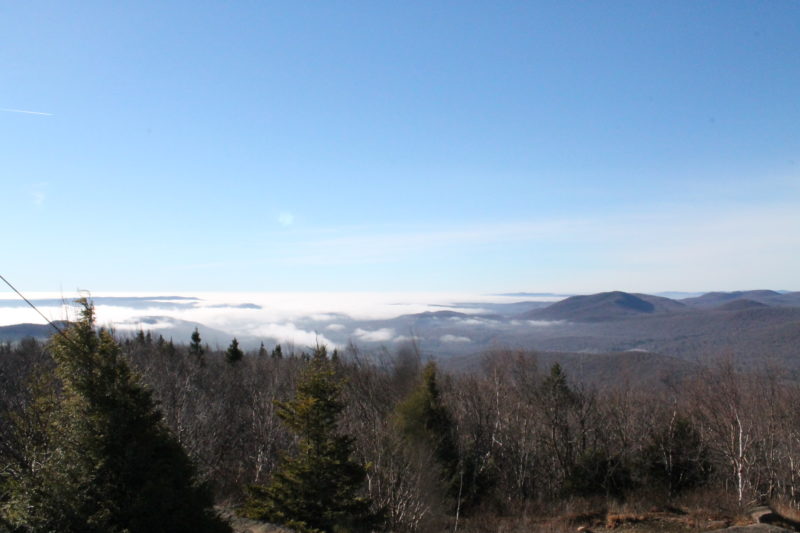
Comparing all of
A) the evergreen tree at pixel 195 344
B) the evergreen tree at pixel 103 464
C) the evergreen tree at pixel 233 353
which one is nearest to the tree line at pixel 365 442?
the evergreen tree at pixel 103 464

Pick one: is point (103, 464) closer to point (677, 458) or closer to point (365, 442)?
point (365, 442)

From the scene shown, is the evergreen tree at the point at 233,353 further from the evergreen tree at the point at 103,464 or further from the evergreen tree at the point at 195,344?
the evergreen tree at the point at 103,464

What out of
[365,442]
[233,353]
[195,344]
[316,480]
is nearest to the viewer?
[316,480]

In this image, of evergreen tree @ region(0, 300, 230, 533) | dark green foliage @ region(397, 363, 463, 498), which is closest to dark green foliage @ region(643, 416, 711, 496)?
dark green foliage @ region(397, 363, 463, 498)

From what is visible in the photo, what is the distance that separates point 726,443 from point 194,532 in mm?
31284

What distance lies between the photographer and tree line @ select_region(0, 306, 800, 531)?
9227 mm

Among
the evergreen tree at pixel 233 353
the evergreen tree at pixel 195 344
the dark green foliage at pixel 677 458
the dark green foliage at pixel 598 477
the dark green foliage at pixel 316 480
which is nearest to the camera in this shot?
the dark green foliage at pixel 316 480

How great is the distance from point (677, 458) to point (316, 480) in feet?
91.8

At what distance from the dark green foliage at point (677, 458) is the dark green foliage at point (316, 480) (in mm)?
25272

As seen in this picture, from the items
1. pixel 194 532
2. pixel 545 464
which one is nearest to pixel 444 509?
pixel 545 464

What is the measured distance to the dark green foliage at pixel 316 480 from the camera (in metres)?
13.7

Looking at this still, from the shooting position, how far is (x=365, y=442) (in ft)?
71.9

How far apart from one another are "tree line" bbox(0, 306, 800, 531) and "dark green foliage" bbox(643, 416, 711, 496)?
0.36 feet

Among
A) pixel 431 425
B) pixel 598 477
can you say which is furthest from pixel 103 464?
pixel 598 477
